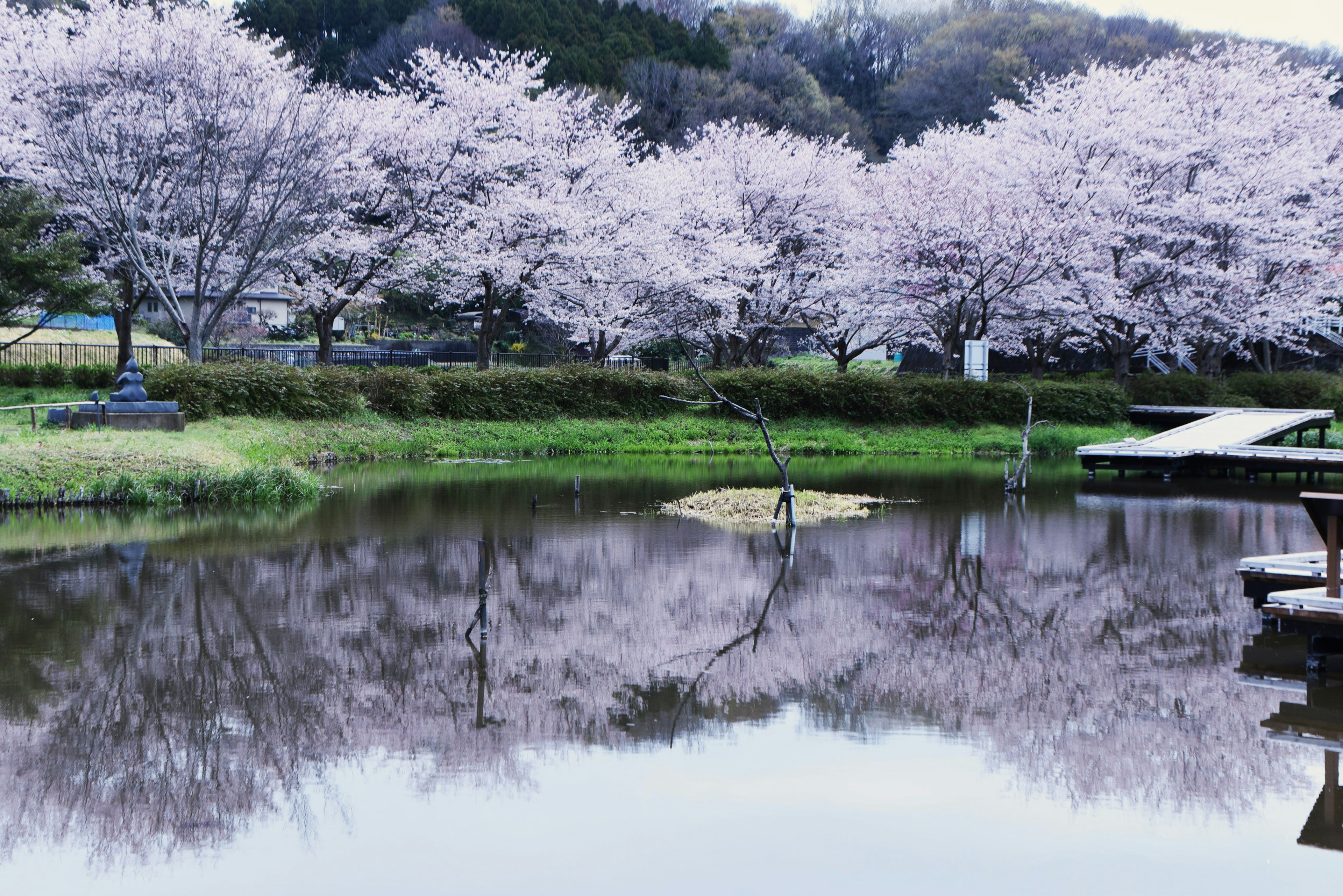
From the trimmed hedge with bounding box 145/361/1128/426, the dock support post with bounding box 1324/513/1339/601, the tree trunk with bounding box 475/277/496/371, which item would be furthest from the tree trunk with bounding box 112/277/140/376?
the dock support post with bounding box 1324/513/1339/601

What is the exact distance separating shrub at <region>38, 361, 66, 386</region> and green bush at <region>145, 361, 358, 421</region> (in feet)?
21.2

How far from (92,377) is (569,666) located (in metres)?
25.0

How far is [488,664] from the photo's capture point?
8383 millimetres

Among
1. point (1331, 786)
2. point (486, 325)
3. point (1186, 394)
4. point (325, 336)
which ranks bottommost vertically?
point (1331, 786)

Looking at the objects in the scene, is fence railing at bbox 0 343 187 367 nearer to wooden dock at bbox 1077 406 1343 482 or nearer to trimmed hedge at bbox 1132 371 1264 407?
wooden dock at bbox 1077 406 1343 482

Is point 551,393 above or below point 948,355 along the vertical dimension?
below

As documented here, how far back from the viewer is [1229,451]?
2328cm

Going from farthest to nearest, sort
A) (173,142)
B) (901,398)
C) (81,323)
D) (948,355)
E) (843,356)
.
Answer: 1. (81,323)
2. (843,356)
3. (948,355)
4. (901,398)
5. (173,142)

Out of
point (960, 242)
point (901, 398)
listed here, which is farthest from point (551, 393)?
point (960, 242)

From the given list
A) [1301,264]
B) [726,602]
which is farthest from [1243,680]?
[1301,264]

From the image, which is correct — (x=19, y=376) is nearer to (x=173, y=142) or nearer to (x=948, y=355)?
(x=173, y=142)

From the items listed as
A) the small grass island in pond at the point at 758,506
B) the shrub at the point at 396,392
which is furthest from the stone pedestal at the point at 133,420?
the small grass island in pond at the point at 758,506

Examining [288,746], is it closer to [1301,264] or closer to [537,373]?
[537,373]

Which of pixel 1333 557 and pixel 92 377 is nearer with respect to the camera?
pixel 1333 557
